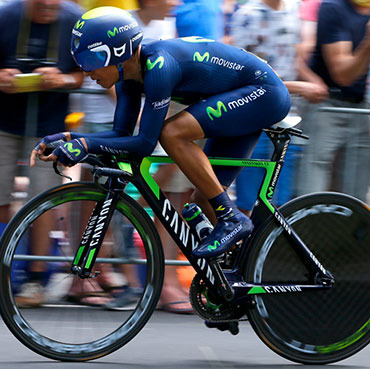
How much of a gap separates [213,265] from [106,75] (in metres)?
1.10

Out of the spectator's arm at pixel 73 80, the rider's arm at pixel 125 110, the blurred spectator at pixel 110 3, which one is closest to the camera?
the rider's arm at pixel 125 110

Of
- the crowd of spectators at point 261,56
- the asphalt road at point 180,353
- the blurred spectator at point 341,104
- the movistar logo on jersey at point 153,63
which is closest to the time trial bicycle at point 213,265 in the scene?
the asphalt road at point 180,353

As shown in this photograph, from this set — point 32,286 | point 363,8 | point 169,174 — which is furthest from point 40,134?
point 363,8

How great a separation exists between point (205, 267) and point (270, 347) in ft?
1.87

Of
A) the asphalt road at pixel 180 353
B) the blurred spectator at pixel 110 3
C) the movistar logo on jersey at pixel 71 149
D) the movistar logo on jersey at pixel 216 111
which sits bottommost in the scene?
the asphalt road at pixel 180 353

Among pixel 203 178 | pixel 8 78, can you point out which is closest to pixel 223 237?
pixel 203 178

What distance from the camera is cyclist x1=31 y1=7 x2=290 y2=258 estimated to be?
14.5 feet

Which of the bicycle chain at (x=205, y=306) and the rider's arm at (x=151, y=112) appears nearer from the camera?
the rider's arm at (x=151, y=112)

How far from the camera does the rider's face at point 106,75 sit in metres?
4.49

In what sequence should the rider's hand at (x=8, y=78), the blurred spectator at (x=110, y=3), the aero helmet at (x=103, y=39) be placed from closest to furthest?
1. the aero helmet at (x=103, y=39)
2. the rider's hand at (x=8, y=78)
3. the blurred spectator at (x=110, y=3)

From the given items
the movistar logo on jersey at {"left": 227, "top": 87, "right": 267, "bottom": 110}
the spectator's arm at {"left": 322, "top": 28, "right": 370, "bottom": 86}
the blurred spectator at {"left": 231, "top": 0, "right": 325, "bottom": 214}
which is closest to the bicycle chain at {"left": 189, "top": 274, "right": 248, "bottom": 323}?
the movistar logo on jersey at {"left": 227, "top": 87, "right": 267, "bottom": 110}

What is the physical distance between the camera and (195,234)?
478 cm

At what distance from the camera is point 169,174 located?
6.12m

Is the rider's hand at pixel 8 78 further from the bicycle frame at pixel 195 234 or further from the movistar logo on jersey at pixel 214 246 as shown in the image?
the movistar logo on jersey at pixel 214 246
